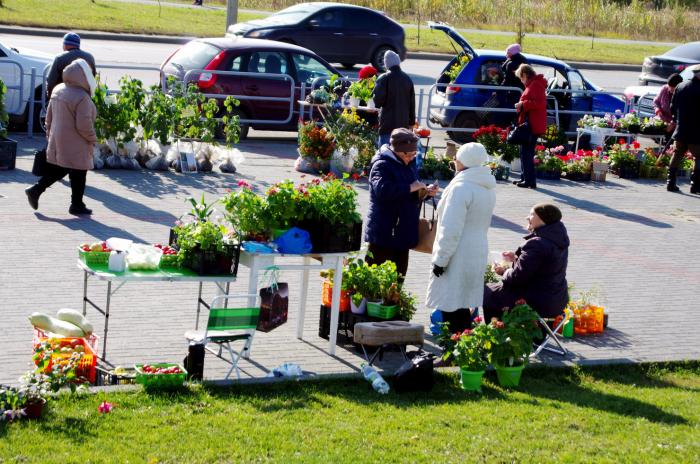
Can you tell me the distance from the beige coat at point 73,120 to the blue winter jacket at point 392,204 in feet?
13.4

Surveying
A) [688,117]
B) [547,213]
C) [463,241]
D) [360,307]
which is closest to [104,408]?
[360,307]

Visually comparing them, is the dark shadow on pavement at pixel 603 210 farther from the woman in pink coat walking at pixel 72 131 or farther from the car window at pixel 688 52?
the car window at pixel 688 52

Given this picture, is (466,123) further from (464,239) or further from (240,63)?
(464,239)

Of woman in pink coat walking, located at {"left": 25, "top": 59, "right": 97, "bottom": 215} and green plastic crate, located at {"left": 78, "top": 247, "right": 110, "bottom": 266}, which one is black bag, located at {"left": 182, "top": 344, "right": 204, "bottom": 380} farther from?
woman in pink coat walking, located at {"left": 25, "top": 59, "right": 97, "bottom": 215}

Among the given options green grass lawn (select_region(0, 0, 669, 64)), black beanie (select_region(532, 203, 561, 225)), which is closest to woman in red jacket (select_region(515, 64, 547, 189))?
black beanie (select_region(532, 203, 561, 225))

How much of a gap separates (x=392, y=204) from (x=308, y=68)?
34.6 ft

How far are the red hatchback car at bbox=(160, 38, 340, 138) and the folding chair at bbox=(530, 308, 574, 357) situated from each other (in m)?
9.65

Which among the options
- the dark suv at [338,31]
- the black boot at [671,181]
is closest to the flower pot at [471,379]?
the black boot at [671,181]

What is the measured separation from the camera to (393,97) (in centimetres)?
1565

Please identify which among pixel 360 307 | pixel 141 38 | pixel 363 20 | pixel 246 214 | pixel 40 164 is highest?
pixel 363 20

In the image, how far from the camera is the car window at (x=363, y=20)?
28.7 metres

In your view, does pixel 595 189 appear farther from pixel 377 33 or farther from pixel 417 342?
pixel 377 33

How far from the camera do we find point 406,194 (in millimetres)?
9477

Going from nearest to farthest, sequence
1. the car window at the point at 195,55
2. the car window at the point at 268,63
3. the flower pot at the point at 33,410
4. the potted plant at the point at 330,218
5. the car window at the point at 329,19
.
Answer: the flower pot at the point at 33,410
the potted plant at the point at 330,218
the car window at the point at 195,55
the car window at the point at 268,63
the car window at the point at 329,19
